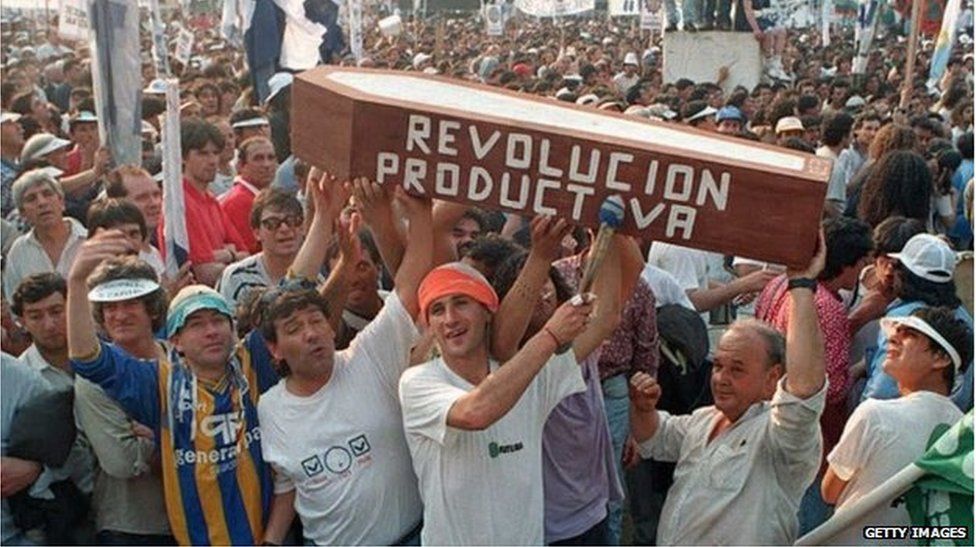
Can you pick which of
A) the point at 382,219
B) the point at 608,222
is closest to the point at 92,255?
the point at 382,219

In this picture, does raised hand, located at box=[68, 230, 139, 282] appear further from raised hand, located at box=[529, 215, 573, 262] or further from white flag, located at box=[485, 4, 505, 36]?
white flag, located at box=[485, 4, 505, 36]

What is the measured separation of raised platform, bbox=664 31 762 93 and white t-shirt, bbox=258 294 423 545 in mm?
13100

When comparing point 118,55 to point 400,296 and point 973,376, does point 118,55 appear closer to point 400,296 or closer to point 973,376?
point 400,296

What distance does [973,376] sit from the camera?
12.7ft

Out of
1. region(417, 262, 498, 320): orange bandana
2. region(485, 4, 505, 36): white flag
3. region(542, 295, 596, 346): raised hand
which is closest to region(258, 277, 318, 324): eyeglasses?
region(417, 262, 498, 320): orange bandana

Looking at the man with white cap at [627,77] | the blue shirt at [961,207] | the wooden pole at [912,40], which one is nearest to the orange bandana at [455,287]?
the blue shirt at [961,207]

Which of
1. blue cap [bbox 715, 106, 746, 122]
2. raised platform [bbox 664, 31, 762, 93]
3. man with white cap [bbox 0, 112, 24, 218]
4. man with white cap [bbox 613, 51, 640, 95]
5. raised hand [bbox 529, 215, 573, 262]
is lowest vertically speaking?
man with white cap [bbox 613, 51, 640, 95]

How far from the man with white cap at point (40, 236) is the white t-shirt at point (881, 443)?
129 inches

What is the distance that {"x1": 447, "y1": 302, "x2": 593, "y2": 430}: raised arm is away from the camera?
9.80 ft

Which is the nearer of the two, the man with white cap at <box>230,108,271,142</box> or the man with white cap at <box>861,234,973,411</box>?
the man with white cap at <box>861,234,973,411</box>

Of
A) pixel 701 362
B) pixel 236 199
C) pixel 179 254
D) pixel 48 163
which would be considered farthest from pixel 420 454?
pixel 48 163

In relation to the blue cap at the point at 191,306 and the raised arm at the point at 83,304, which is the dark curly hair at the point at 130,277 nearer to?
the blue cap at the point at 191,306

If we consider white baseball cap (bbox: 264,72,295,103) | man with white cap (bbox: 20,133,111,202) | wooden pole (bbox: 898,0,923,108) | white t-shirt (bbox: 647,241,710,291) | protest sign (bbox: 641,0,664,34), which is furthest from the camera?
protest sign (bbox: 641,0,664,34)

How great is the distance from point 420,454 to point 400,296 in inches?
18.6
